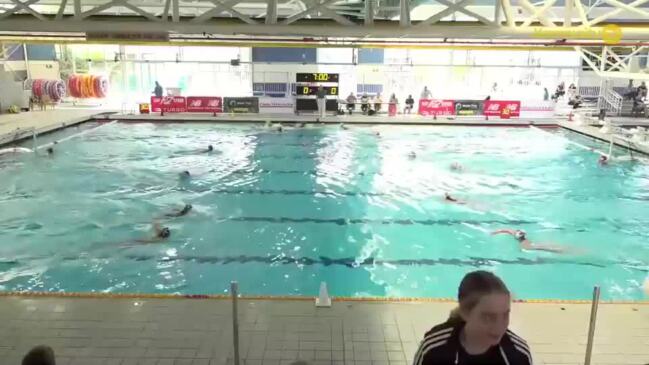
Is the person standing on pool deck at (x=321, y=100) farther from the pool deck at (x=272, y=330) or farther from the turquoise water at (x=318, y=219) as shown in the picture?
the pool deck at (x=272, y=330)

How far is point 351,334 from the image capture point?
4.32m

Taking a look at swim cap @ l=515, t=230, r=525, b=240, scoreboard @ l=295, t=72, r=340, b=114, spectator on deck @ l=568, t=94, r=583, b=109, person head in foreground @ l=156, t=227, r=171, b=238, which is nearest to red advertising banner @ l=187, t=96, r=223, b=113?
scoreboard @ l=295, t=72, r=340, b=114

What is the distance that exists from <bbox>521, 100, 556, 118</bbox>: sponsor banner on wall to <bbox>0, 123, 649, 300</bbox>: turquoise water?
8546 mm

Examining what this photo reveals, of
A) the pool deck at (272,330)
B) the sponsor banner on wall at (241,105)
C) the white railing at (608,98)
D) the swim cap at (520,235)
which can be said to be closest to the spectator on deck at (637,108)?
the white railing at (608,98)

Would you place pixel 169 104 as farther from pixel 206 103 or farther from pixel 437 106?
pixel 437 106

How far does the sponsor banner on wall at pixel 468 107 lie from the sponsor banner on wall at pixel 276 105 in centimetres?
734

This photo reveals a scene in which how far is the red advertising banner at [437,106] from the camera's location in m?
22.8

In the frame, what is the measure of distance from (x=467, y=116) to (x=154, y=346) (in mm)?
20643

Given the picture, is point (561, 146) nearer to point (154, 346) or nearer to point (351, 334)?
point (351, 334)

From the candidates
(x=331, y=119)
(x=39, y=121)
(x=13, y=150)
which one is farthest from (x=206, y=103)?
(x=13, y=150)

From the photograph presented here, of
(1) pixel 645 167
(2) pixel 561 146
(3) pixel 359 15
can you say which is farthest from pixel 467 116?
(3) pixel 359 15

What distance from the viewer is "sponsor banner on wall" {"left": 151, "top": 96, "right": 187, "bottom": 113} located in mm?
22469

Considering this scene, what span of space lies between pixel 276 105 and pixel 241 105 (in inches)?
67.8

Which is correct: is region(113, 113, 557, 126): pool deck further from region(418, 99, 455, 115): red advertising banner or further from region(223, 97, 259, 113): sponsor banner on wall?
region(418, 99, 455, 115): red advertising banner
